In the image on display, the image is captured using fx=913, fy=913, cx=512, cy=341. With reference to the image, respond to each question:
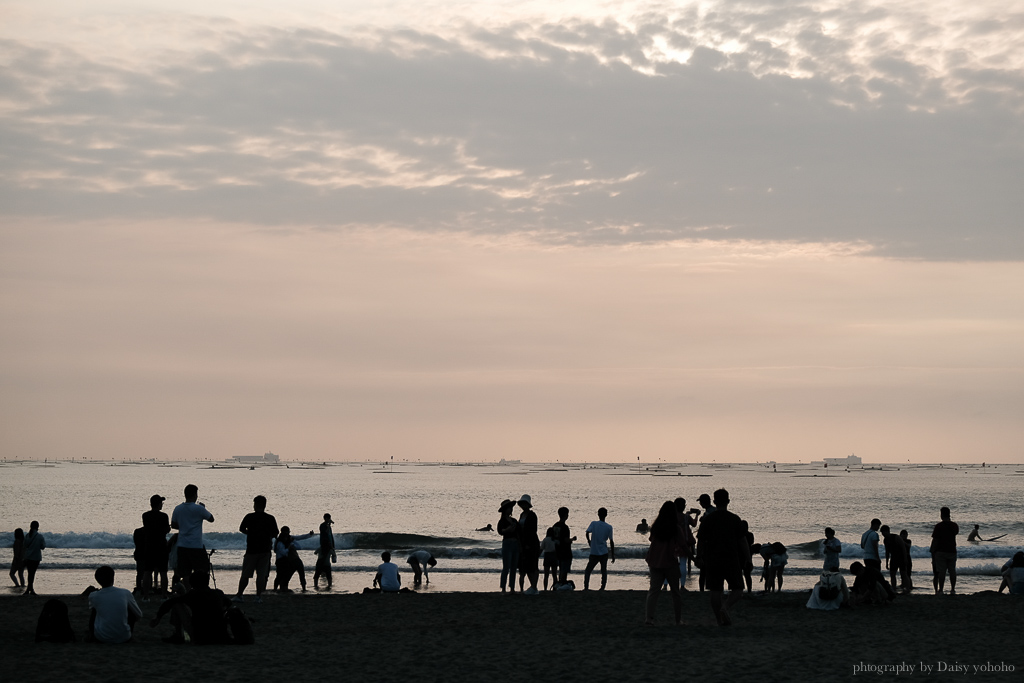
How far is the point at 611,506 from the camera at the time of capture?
82125 millimetres

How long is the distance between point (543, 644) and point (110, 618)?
214 inches

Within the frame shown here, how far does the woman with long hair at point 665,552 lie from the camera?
12.9 m

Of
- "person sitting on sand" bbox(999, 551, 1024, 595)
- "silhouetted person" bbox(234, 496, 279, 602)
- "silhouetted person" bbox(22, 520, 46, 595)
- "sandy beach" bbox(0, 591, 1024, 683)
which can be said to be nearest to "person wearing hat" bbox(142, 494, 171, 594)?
"sandy beach" bbox(0, 591, 1024, 683)

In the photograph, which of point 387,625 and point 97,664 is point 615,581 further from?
point 97,664

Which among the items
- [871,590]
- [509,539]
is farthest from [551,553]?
[871,590]

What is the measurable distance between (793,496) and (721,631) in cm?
9190

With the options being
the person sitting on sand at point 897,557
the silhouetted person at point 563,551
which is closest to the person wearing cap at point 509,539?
the silhouetted person at point 563,551

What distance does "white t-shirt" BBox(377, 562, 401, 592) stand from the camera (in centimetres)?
1965

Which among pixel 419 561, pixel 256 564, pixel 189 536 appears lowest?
pixel 419 561

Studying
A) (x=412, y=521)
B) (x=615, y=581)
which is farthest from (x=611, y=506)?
(x=615, y=581)

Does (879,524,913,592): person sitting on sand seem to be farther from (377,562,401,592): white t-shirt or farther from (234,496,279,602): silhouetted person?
(234,496,279,602): silhouetted person

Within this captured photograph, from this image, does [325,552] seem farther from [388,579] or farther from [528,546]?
[528,546]

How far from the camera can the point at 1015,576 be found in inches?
731

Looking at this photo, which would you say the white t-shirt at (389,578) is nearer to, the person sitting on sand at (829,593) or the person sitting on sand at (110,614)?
the person sitting on sand at (110,614)
